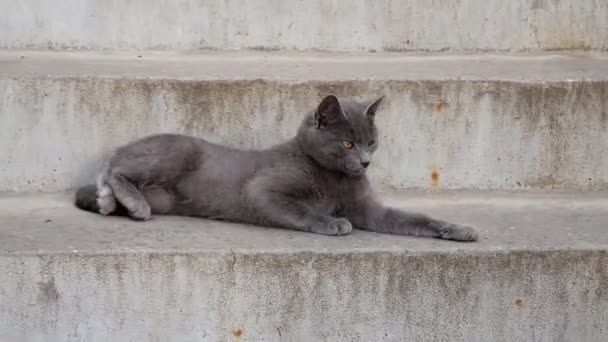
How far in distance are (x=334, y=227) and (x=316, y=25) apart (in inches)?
42.7

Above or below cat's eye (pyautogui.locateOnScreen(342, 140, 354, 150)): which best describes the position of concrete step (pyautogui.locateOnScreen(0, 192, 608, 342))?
below

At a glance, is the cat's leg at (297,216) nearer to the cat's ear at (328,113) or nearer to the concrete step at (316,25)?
the cat's ear at (328,113)

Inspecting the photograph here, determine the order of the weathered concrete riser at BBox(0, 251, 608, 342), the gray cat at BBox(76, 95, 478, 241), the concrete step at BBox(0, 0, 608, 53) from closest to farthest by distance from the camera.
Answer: the weathered concrete riser at BBox(0, 251, 608, 342) → the gray cat at BBox(76, 95, 478, 241) → the concrete step at BBox(0, 0, 608, 53)

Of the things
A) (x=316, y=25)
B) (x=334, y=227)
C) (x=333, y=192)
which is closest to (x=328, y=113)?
(x=333, y=192)

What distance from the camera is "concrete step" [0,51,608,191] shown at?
9.60ft

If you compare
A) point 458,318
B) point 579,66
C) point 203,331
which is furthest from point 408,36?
point 203,331

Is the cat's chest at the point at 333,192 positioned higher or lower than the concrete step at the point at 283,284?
higher

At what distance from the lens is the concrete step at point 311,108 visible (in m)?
2.93

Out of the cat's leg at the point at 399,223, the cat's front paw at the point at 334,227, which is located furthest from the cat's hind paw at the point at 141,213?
the cat's leg at the point at 399,223

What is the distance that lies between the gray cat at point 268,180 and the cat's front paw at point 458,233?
2cm

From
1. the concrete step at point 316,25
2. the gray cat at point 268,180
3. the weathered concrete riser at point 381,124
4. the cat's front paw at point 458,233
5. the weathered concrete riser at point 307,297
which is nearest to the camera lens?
the weathered concrete riser at point 307,297

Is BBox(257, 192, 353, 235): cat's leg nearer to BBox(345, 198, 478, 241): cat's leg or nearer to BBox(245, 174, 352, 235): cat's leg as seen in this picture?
BBox(245, 174, 352, 235): cat's leg

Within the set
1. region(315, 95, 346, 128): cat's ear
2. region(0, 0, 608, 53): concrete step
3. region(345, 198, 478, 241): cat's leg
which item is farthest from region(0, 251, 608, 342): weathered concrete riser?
region(0, 0, 608, 53): concrete step

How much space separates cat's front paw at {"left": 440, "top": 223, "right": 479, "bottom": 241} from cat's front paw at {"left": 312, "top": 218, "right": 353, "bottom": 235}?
0.27 metres
